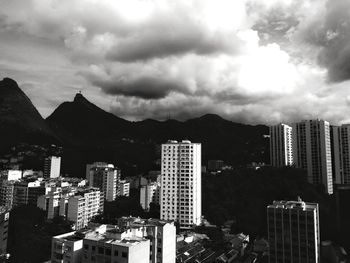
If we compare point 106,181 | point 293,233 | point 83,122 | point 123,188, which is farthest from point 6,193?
point 83,122

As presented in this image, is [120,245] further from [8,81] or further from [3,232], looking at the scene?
[8,81]

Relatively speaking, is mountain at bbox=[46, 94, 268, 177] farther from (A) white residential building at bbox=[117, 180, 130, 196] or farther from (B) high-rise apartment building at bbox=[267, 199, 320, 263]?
(B) high-rise apartment building at bbox=[267, 199, 320, 263]

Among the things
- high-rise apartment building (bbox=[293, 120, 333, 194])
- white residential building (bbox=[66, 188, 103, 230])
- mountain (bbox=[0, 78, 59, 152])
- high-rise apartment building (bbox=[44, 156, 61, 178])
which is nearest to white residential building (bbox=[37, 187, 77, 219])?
white residential building (bbox=[66, 188, 103, 230])

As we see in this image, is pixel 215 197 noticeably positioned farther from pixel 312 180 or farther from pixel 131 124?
Answer: pixel 131 124

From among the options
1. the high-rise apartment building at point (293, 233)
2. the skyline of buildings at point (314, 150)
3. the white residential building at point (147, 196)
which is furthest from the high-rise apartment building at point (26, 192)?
the skyline of buildings at point (314, 150)

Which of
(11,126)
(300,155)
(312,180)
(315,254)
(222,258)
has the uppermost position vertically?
(11,126)

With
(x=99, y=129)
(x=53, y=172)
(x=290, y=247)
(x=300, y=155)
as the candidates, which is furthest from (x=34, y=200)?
(x=99, y=129)
